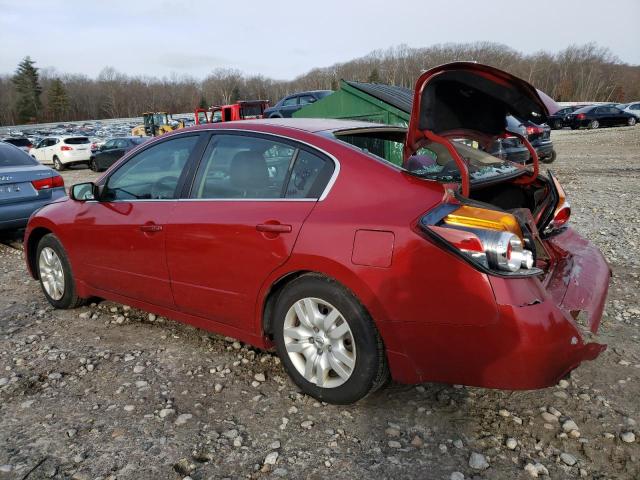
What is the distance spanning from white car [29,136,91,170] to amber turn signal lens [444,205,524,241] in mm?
22324

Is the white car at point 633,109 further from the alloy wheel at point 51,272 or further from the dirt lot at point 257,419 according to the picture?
the alloy wheel at point 51,272

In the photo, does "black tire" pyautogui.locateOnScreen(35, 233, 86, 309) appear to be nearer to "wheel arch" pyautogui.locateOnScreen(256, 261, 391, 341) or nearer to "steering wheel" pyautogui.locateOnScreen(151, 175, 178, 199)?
"steering wheel" pyautogui.locateOnScreen(151, 175, 178, 199)

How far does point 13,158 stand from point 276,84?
128010 millimetres

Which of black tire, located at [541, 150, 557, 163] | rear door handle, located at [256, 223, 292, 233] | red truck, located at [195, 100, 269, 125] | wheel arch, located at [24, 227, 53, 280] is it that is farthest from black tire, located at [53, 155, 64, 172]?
rear door handle, located at [256, 223, 292, 233]

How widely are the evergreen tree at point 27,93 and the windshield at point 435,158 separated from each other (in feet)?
379

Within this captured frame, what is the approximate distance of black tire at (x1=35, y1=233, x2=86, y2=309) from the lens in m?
4.27

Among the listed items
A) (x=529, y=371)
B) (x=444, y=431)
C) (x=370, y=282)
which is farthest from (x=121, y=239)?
(x=529, y=371)

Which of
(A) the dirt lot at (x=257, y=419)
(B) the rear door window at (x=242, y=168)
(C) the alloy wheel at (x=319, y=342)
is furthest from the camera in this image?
(B) the rear door window at (x=242, y=168)

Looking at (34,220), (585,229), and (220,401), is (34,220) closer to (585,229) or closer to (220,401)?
(220,401)

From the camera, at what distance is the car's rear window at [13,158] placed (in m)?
6.92

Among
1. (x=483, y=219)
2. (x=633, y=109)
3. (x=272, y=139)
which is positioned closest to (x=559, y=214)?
(x=483, y=219)

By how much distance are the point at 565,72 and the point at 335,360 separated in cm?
10692

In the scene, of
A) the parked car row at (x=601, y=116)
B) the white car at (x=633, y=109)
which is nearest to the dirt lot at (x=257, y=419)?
the parked car row at (x=601, y=116)

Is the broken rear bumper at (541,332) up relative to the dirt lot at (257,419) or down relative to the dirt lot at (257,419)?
up
